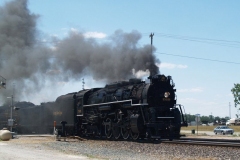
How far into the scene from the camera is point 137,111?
23.7m

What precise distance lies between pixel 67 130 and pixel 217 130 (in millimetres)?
25103

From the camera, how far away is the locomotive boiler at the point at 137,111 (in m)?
22.8

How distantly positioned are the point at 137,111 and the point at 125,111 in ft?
5.09

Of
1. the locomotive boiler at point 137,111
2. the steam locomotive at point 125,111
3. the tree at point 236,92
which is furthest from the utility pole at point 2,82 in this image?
the tree at point 236,92

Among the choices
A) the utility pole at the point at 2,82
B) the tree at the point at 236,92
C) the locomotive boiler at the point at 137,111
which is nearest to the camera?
the locomotive boiler at the point at 137,111

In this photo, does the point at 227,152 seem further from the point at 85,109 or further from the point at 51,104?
the point at 51,104

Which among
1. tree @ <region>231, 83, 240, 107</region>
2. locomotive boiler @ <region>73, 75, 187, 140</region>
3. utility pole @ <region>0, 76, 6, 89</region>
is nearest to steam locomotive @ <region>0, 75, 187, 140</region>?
locomotive boiler @ <region>73, 75, 187, 140</region>

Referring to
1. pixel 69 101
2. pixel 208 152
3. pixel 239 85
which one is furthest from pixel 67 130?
pixel 239 85

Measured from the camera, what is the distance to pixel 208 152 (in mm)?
15852

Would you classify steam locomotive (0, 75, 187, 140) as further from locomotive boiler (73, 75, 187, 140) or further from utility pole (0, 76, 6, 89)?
utility pole (0, 76, 6, 89)

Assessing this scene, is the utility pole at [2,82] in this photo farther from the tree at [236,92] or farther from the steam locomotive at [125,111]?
the tree at [236,92]

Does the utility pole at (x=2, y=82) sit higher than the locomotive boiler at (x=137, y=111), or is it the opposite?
the utility pole at (x=2, y=82)

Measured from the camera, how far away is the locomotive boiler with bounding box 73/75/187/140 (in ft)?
74.7

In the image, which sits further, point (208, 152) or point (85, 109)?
point (85, 109)
